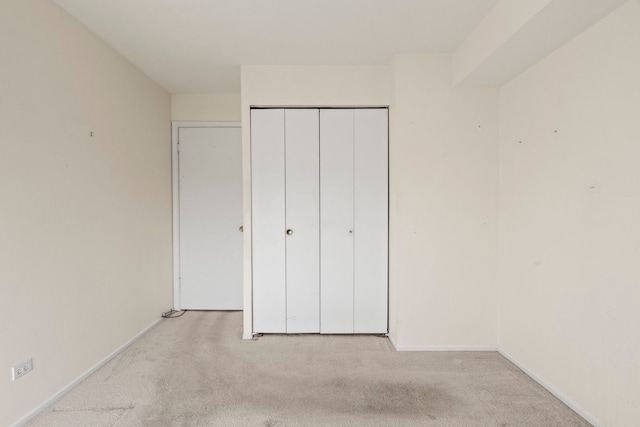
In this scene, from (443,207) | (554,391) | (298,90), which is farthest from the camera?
(298,90)

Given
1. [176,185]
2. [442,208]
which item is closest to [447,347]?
[442,208]

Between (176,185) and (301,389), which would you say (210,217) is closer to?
(176,185)

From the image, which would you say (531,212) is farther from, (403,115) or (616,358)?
(403,115)

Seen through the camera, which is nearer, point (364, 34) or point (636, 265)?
point (636, 265)

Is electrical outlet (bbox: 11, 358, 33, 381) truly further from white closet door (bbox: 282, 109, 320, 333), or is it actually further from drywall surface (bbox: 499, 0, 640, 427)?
drywall surface (bbox: 499, 0, 640, 427)

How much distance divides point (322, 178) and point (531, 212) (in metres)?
1.69

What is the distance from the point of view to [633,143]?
1630mm

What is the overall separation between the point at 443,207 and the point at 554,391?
4.75ft

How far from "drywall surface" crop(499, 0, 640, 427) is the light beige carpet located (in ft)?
1.00

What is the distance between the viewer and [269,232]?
122 inches

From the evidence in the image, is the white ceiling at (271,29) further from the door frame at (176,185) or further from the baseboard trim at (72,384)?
the baseboard trim at (72,384)

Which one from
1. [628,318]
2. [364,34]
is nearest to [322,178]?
[364,34]

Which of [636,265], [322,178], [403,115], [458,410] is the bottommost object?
[458,410]

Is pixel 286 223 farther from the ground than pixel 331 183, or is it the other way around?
pixel 331 183
